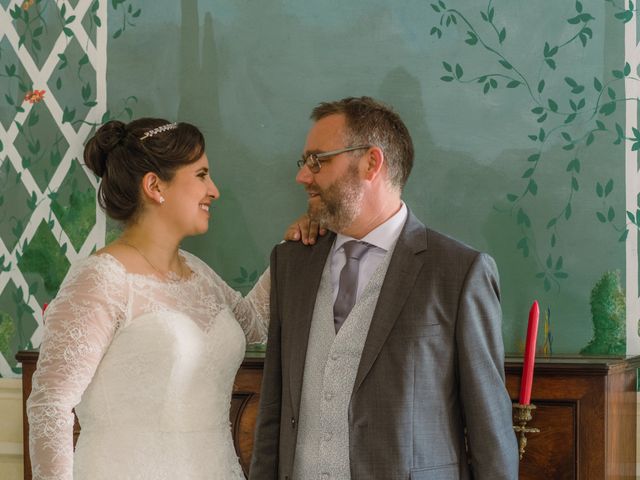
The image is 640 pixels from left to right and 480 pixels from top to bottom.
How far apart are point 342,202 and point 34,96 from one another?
175 cm

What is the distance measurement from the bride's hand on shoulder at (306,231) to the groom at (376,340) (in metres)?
0.03

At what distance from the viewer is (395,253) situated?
2.41m

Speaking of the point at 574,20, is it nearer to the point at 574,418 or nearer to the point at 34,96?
the point at 574,418

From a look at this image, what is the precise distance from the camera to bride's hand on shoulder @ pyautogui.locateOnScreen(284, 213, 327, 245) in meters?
2.60

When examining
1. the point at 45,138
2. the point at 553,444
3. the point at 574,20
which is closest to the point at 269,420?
the point at 553,444

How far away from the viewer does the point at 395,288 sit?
2354 mm

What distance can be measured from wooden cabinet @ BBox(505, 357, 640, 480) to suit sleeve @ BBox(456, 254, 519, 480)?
344 millimetres

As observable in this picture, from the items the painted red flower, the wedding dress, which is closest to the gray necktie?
the wedding dress

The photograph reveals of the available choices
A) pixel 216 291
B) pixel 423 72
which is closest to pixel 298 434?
pixel 216 291

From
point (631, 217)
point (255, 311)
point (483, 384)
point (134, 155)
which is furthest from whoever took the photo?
point (631, 217)

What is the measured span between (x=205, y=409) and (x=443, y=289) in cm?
76

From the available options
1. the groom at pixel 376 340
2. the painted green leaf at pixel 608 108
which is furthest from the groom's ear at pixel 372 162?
the painted green leaf at pixel 608 108

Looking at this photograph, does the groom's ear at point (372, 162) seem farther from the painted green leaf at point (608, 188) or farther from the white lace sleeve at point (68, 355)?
the painted green leaf at point (608, 188)

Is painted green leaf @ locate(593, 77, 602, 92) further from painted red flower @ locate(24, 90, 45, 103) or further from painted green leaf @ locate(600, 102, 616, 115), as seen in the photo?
painted red flower @ locate(24, 90, 45, 103)
